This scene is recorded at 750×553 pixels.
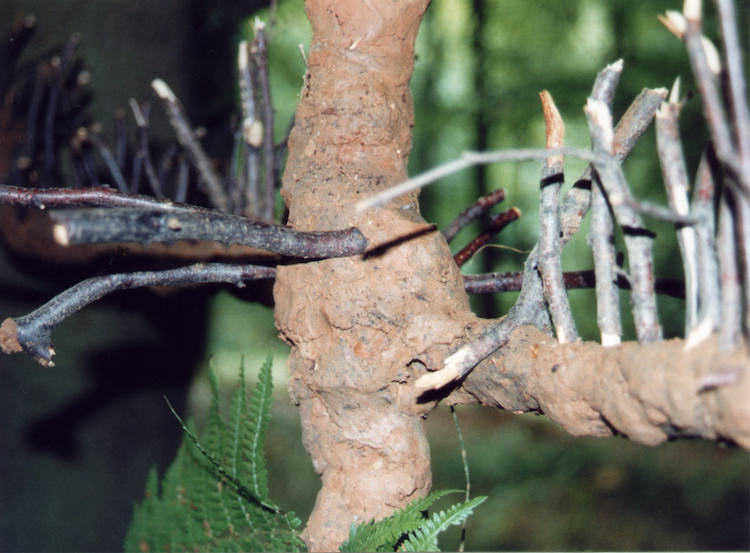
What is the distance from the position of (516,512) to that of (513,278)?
1911mm

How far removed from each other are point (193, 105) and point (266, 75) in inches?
34.2

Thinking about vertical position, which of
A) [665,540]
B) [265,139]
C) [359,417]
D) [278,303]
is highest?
[265,139]

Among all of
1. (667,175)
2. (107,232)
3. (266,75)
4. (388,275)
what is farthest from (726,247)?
(266,75)

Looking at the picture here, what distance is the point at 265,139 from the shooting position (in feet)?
4.95

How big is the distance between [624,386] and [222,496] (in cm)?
78

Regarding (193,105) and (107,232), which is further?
(193,105)

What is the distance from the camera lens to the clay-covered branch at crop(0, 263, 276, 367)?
28.4 inches

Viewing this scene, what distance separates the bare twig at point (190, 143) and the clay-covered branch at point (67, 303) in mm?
791

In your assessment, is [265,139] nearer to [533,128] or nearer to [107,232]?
[107,232]

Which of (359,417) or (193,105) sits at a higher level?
(193,105)

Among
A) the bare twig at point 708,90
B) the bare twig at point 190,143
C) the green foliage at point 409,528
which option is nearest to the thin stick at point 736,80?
the bare twig at point 708,90

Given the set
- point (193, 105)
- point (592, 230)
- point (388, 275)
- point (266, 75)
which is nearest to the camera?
point (592, 230)

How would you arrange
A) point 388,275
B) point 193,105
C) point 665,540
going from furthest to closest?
point 665,540, point 193,105, point 388,275

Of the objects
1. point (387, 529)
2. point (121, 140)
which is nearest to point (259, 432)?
point (387, 529)
